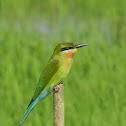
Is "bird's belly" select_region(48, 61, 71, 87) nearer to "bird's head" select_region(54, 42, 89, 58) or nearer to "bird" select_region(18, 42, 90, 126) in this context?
"bird" select_region(18, 42, 90, 126)

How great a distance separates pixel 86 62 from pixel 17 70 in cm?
98

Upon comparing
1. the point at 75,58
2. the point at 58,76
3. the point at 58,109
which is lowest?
the point at 75,58

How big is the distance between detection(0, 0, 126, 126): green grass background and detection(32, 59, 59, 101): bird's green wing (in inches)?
68.0

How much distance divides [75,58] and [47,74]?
3.38 metres

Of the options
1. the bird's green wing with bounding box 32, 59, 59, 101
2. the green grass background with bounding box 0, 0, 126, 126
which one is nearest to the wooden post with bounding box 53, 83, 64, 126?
the bird's green wing with bounding box 32, 59, 59, 101

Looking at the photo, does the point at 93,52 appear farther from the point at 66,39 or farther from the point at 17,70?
the point at 17,70

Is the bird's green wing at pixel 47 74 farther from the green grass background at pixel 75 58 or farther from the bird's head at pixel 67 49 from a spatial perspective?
the green grass background at pixel 75 58

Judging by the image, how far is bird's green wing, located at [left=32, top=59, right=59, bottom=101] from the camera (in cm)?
546

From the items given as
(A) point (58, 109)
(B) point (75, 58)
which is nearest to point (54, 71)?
(A) point (58, 109)

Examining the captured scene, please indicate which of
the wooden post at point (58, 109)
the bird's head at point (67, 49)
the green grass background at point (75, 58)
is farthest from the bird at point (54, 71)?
the green grass background at point (75, 58)

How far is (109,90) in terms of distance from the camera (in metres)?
7.91

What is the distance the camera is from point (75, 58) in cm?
884

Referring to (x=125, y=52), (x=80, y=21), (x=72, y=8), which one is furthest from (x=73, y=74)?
(x=72, y=8)

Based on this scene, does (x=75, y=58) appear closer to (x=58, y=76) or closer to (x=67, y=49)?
(x=58, y=76)
